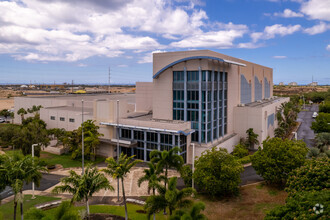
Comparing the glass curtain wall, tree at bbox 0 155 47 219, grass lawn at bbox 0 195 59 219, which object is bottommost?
grass lawn at bbox 0 195 59 219

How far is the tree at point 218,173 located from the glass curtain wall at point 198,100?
16148mm

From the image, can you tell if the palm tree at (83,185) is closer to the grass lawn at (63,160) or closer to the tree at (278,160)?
the tree at (278,160)

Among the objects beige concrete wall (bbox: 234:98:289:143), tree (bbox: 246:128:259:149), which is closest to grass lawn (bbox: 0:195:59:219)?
tree (bbox: 246:128:259:149)

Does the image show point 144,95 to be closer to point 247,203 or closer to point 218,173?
point 218,173

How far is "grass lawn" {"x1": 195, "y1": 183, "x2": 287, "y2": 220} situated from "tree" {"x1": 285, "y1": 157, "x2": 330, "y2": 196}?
16.6 ft

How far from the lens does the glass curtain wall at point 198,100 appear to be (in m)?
46.8

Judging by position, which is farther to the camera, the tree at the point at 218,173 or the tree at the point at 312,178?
the tree at the point at 218,173

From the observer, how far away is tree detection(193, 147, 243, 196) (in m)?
30.0

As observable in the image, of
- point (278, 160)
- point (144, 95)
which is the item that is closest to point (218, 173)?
point (278, 160)

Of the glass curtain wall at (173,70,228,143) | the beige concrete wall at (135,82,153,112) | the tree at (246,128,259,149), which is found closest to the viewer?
the glass curtain wall at (173,70,228,143)

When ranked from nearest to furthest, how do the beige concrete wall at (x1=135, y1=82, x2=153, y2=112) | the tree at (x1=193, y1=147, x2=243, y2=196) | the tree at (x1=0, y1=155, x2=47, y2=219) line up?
the tree at (x1=0, y1=155, x2=47, y2=219)
the tree at (x1=193, y1=147, x2=243, y2=196)
the beige concrete wall at (x1=135, y1=82, x2=153, y2=112)

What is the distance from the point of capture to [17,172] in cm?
2344

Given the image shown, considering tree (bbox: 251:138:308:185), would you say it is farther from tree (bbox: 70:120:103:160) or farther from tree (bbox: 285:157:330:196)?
tree (bbox: 70:120:103:160)

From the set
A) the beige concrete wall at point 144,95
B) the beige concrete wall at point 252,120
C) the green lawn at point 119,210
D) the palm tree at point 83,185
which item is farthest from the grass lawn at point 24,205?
the beige concrete wall at point 252,120
